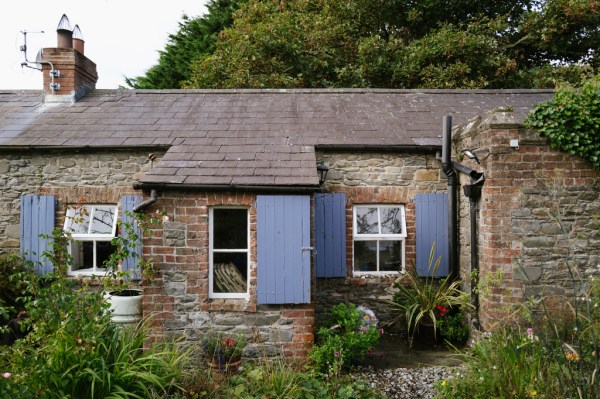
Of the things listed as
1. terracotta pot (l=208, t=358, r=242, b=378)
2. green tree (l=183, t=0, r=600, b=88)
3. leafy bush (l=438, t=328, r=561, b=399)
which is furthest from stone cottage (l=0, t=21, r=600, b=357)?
green tree (l=183, t=0, r=600, b=88)

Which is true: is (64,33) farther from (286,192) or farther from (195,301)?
(195,301)

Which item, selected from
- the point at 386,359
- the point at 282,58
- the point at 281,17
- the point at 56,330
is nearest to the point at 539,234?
the point at 386,359

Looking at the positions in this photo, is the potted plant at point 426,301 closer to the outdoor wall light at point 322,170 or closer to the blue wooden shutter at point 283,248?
the blue wooden shutter at point 283,248

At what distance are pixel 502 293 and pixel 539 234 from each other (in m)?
1.01

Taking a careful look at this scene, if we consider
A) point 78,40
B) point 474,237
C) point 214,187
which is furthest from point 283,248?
point 78,40

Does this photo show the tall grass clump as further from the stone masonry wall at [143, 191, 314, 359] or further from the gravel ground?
the stone masonry wall at [143, 191, 314, 359]

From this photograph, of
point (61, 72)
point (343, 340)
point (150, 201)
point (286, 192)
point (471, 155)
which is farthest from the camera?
point (61, 72)

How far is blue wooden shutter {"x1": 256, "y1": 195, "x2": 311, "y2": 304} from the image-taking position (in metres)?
6.04

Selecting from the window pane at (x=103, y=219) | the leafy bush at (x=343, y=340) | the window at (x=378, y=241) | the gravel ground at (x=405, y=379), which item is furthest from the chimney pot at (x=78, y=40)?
the gravel ground at (x=405, y=379)

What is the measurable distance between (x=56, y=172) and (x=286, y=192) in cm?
478

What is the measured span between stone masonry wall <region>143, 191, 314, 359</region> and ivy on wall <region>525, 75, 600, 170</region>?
4.23m

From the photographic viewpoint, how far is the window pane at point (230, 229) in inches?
252

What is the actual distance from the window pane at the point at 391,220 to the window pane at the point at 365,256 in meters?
0.35

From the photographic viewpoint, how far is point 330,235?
25.2ft
